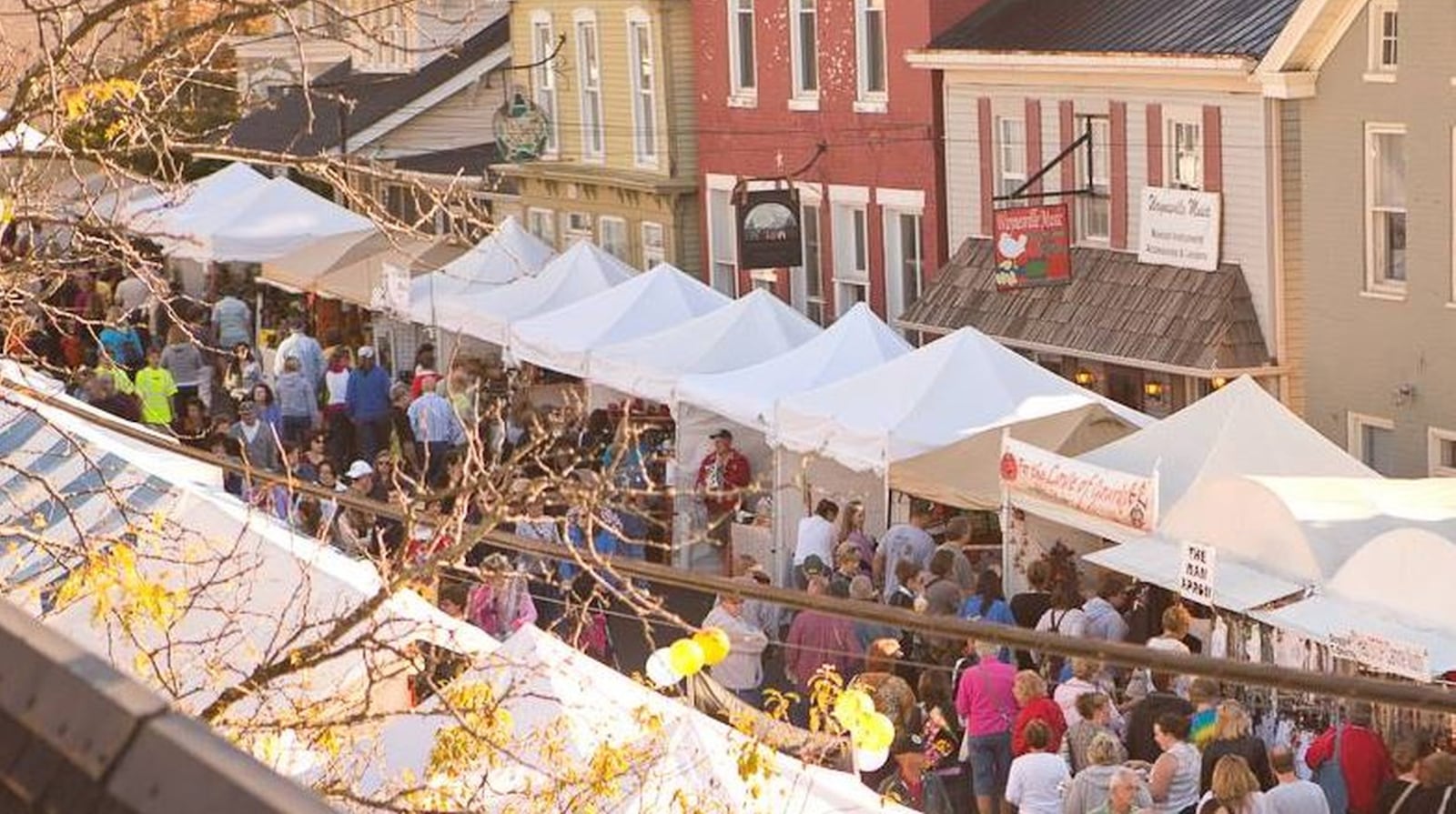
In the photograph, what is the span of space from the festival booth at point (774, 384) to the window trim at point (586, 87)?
1602cm

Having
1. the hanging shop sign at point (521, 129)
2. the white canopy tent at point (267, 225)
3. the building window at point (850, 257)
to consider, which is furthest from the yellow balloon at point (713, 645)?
the hanging shop sign at point (521, 129)

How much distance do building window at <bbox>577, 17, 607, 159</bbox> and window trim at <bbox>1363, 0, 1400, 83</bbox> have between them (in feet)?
57.7

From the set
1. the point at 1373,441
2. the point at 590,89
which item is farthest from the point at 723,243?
the point at 1373,441

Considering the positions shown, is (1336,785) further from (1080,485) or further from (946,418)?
(946,418)

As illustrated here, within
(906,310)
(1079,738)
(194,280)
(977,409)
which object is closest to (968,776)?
(1079,738)

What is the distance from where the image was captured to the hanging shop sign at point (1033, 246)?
93.7ft

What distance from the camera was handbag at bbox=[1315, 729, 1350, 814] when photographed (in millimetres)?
14461

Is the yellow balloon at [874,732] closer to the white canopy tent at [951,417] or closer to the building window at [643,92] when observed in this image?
the white canopy tent at [951,417]

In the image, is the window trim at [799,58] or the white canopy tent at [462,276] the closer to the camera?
the white canopy tent at [462,276]

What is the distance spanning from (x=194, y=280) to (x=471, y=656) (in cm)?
4086

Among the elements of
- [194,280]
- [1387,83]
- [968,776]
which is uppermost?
[1387,83]

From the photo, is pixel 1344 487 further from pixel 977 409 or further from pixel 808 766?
pixel 808 766

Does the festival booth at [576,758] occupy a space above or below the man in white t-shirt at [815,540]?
above

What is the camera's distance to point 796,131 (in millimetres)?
35719
